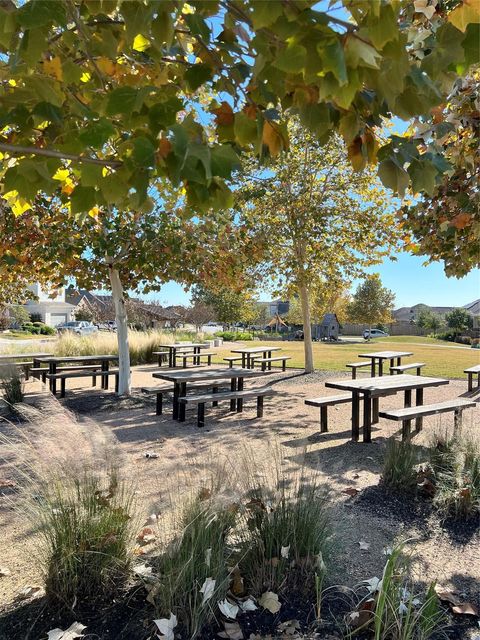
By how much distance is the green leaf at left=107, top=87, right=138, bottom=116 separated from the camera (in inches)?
66.1

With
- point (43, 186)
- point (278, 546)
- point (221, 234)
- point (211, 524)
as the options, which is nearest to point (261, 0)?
point (43, 186)

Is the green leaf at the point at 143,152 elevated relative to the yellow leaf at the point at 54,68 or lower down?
lower down

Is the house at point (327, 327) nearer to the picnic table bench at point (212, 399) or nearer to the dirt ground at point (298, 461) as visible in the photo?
the dirt ground at point (298, 461)

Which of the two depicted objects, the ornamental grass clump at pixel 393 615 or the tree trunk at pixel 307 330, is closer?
the ornamental grass clump at pixel 393 615

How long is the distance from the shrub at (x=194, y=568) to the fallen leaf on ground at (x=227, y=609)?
3 cm

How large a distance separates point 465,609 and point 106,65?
133 inches

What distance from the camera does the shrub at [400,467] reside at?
3.99 meters

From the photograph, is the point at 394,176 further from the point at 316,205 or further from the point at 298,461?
the point at 316,205

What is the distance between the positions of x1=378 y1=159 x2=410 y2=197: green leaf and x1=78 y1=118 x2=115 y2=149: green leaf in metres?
1.06

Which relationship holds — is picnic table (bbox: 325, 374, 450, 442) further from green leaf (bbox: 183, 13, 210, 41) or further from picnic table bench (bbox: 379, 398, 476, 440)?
green leaf (bbox: 183, 13, 210, 41)

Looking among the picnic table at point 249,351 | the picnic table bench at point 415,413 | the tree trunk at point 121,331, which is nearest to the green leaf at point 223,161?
the picnic table bench at point 415,413

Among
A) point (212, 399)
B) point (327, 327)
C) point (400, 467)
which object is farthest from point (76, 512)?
point (327, 327)

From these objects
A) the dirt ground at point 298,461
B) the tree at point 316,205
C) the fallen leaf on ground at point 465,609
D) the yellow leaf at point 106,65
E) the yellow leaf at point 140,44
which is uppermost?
the tree at point 316,205

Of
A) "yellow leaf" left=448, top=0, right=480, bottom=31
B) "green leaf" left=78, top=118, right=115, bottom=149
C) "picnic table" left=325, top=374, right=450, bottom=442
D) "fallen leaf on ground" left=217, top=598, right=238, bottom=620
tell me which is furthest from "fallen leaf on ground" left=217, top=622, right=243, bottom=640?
"picnic table" left=325, top=374, right=450, bottom=442
